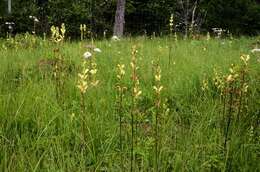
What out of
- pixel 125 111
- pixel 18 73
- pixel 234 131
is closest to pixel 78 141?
pixel 125 111

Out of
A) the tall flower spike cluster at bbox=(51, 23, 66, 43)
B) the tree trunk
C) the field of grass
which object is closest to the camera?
the field of grass

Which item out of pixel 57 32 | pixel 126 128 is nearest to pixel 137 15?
pixel 57 32

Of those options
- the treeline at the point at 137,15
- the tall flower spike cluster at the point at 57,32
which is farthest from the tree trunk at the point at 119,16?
the tall flower spike cluster at the point at 57,32

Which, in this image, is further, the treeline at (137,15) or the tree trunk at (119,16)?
the treeline at (137,15)

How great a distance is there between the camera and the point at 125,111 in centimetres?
414

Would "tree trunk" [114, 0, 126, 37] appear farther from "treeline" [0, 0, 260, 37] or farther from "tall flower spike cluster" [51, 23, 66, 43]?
"tall flower spike cluster" [51, 23, 66, 43]

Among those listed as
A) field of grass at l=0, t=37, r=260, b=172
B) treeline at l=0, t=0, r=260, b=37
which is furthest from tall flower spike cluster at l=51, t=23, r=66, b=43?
treeline at l=0, t=0, r=260, b=37

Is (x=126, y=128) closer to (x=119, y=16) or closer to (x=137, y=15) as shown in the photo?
(x=119, y=16)

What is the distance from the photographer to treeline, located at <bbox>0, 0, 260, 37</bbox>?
18.2 metres

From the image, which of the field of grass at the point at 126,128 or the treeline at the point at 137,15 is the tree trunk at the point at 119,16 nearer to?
the treeline at the point at 137,15

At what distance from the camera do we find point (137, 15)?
2117cm

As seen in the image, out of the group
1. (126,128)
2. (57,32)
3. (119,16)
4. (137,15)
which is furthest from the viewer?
(137,15)

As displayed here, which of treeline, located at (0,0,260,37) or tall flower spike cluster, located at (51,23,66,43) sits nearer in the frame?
tall flower spike cluster, located at (51,23,66,43)

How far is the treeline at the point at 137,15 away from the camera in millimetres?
18156
